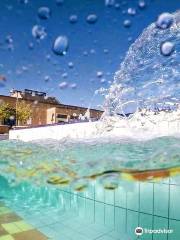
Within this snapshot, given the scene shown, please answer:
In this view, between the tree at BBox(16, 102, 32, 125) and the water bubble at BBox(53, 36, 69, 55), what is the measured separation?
9.62 feet

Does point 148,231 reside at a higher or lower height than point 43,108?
lower

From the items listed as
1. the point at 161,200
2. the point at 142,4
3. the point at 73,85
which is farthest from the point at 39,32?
the point at 161,200

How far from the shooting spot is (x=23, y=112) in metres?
6.52

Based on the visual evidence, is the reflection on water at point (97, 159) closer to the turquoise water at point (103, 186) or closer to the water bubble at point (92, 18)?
the turquoise water at point (103, 186)

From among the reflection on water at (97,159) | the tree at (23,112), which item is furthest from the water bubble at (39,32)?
the tree at (23,112)

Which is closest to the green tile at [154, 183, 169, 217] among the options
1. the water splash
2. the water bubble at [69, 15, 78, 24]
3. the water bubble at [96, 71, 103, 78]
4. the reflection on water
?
the reflection on water

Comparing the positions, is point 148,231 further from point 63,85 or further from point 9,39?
point 9,39

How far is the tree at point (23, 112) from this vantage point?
20.8 feet

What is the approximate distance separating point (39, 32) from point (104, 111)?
63.1 inches

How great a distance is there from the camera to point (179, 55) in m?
3.86

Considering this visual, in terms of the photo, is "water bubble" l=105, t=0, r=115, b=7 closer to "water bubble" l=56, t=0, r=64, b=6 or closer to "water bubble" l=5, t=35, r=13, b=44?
"water bubble" l=56, t=0, r=64, b=6

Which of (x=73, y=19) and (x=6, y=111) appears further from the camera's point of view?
(x=6, y=111)

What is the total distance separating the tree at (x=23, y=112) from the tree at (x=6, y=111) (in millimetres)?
220

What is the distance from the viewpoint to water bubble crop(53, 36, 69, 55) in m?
3.57
